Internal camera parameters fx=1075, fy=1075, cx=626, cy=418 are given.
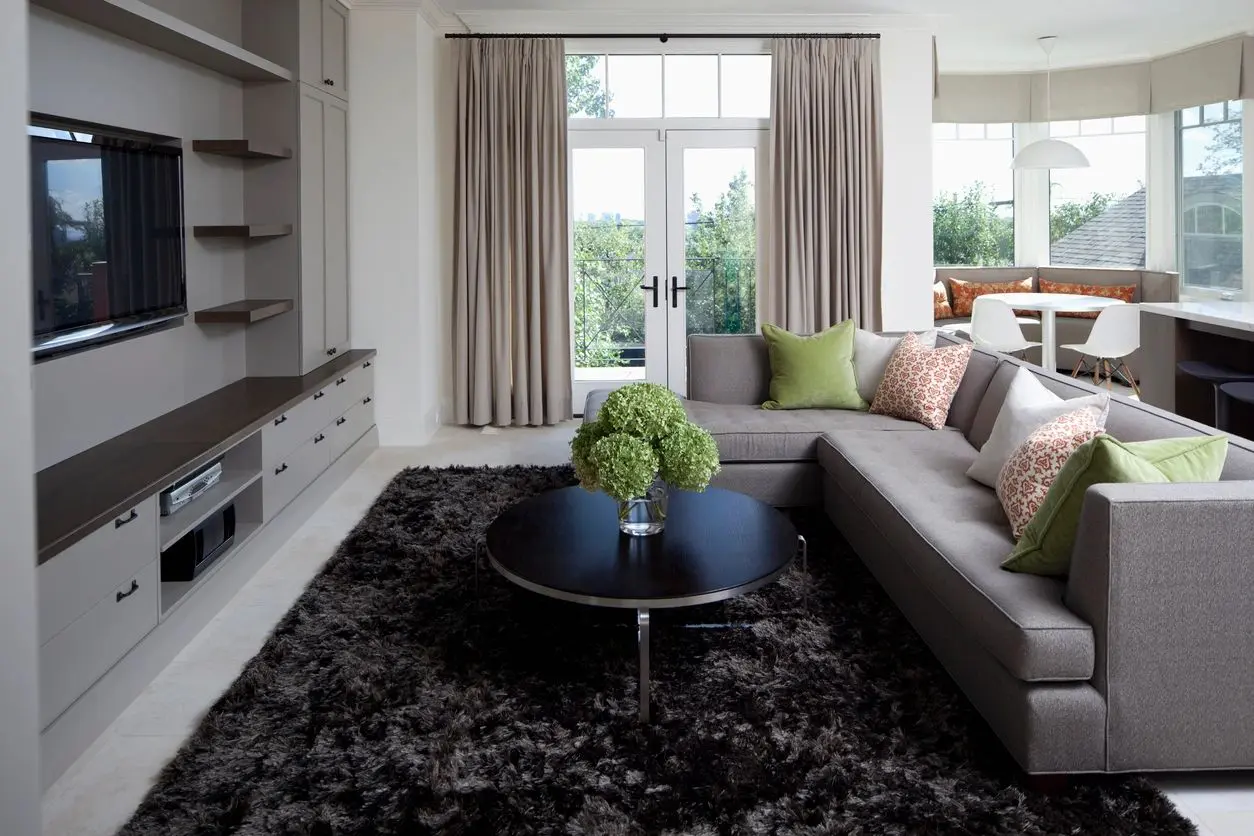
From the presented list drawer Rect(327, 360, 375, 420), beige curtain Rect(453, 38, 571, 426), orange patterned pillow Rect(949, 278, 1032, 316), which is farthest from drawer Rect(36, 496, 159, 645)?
orange patterned pillow Rect(949, 278, 1032, 316)

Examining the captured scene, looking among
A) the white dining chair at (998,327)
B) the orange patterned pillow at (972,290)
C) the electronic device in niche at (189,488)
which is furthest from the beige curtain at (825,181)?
the electronic device in niche at (189,488)

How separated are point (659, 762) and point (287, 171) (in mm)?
3554

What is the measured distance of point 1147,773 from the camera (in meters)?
2.33

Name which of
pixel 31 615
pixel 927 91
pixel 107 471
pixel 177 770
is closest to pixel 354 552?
pixel 107 471

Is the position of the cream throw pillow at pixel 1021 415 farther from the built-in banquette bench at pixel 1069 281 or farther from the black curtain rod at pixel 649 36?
the built-in banquette bench at pixel 1069 281

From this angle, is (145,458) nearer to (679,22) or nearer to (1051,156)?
(679,22)

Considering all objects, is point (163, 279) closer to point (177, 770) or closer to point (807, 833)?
point (177, 770)

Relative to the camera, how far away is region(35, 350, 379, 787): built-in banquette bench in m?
2.46

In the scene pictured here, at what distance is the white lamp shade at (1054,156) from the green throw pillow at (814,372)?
3.10 m

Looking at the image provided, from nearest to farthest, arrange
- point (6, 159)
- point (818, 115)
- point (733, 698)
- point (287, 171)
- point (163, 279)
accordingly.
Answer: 1. point (6, 159)
2. point (733, 698)
3. point (163, 279)
4. point (287, 171)
5. point (818, 115)

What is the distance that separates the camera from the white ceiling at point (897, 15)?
20.5 ft

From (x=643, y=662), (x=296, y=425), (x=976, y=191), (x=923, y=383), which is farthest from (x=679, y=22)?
(x=643, y=662)

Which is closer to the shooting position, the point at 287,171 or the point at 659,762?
the point at 659,762

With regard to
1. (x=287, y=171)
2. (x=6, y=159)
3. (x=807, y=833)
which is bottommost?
(x=807, y=833)
